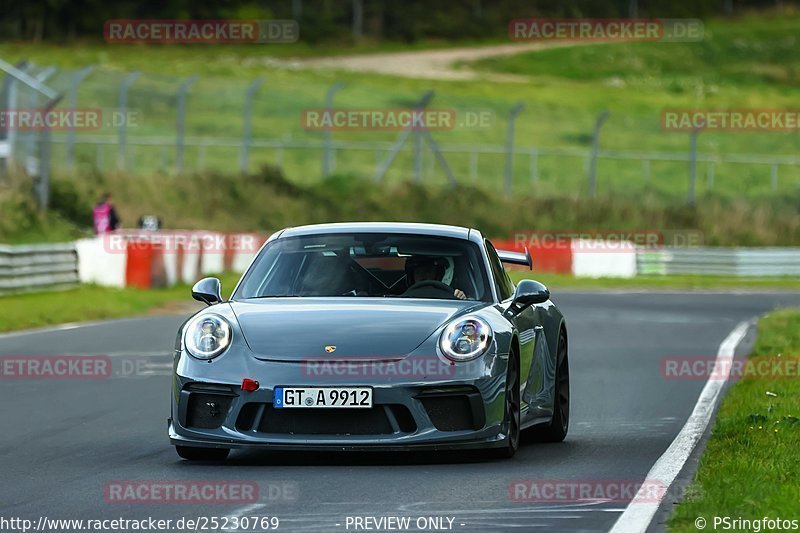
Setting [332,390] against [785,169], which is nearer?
[332,390]

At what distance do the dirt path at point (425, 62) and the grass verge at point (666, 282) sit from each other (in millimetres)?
40345

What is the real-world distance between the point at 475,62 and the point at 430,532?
8549 cm

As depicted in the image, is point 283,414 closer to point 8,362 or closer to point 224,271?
point 8,362

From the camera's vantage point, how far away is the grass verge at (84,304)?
22141mm

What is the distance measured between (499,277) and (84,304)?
14.6 m

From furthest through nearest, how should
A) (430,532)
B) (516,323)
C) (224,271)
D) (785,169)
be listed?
(785,169) < (224,271) < (516,323) < (430,532)

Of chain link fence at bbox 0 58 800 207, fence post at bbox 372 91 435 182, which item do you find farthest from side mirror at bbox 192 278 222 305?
fence post at bbox 372 91 435 182

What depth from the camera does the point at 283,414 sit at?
9.23 meters

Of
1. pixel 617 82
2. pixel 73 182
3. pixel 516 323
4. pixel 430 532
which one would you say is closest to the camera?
pixel 430 532

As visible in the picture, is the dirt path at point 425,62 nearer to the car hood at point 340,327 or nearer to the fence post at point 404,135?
the fence post at point 404,135

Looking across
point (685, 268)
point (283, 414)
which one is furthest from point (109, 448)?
point (685, 268)

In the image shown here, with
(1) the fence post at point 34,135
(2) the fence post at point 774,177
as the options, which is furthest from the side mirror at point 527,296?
(2) the fence post at point 774,177

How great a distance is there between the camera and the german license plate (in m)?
9.12

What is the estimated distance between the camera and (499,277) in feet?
35.2
